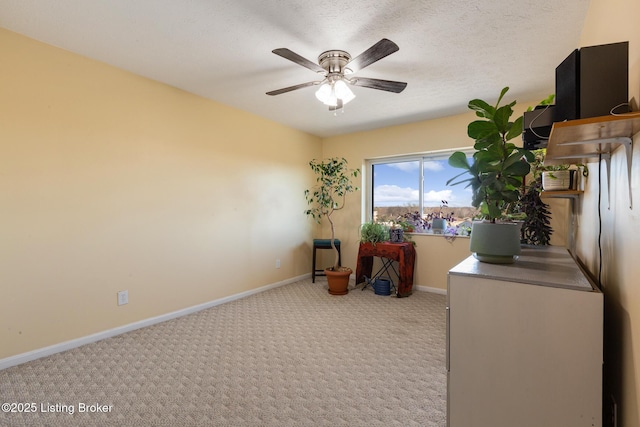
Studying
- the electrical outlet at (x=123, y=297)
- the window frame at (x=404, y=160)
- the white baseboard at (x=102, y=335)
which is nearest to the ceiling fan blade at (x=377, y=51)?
the window frame at (x=404, y=160)

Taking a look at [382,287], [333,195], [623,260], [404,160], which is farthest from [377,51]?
[333,195]

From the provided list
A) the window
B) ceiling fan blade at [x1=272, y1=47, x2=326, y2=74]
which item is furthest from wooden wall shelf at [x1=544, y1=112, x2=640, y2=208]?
the window

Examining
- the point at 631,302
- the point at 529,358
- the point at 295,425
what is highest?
the point at 631,302

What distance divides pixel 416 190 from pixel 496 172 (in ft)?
9.87

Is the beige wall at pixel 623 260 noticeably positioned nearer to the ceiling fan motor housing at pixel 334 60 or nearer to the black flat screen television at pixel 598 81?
the black flat screen television at pixel 598 81

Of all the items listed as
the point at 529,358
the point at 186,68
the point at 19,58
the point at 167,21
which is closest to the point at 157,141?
the point at 186,68

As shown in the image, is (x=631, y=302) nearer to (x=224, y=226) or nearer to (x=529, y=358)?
(x=529, y=358)

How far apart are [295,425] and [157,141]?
2.79 m

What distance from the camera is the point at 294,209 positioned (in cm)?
459

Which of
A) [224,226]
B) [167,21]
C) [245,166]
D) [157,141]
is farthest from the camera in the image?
[245,166]

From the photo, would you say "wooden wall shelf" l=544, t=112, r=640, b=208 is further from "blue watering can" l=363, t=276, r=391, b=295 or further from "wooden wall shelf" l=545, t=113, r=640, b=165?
"blue watering can" l=363, t=276, r=391, b=295

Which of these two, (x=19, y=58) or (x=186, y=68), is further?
(x=186, y=68)

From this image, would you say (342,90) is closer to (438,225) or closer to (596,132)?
(596,132)

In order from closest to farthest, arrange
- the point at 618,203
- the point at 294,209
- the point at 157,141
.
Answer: the point at 618,203
the point at 157,141
the point at 294,209
